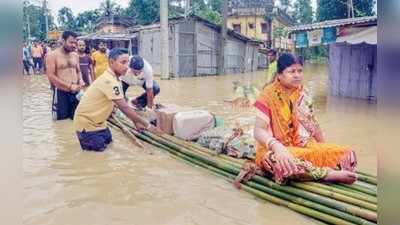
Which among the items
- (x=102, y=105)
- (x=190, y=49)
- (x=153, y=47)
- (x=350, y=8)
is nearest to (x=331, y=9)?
(x=350, y=8)

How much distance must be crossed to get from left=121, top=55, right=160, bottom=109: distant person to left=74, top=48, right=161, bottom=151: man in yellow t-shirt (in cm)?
125

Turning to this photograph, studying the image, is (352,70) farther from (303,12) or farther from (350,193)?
(303,12)

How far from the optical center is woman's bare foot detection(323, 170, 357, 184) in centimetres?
327

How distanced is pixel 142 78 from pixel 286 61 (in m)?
3.59

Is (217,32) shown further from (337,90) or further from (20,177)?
(20,177)

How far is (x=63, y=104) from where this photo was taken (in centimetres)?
724

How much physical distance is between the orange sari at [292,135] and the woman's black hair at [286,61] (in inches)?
5.3

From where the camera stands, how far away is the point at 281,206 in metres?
3.34

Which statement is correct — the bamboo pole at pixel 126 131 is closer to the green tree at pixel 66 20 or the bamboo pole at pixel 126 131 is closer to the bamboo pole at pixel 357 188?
the bamboo pole at pixel 357 188

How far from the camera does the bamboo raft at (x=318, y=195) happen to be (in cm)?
281

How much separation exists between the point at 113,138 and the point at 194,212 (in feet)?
9.73

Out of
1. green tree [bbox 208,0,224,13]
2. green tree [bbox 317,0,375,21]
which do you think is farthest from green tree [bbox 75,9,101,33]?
green tree [bbox 317,0,375,21]

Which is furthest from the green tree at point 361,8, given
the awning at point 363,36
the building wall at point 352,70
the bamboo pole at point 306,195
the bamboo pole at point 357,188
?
the bamboo pole at point 357,188

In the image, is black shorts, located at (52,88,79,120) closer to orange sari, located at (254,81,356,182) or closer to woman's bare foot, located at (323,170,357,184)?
orange sari, located at (254,81,356,182)
